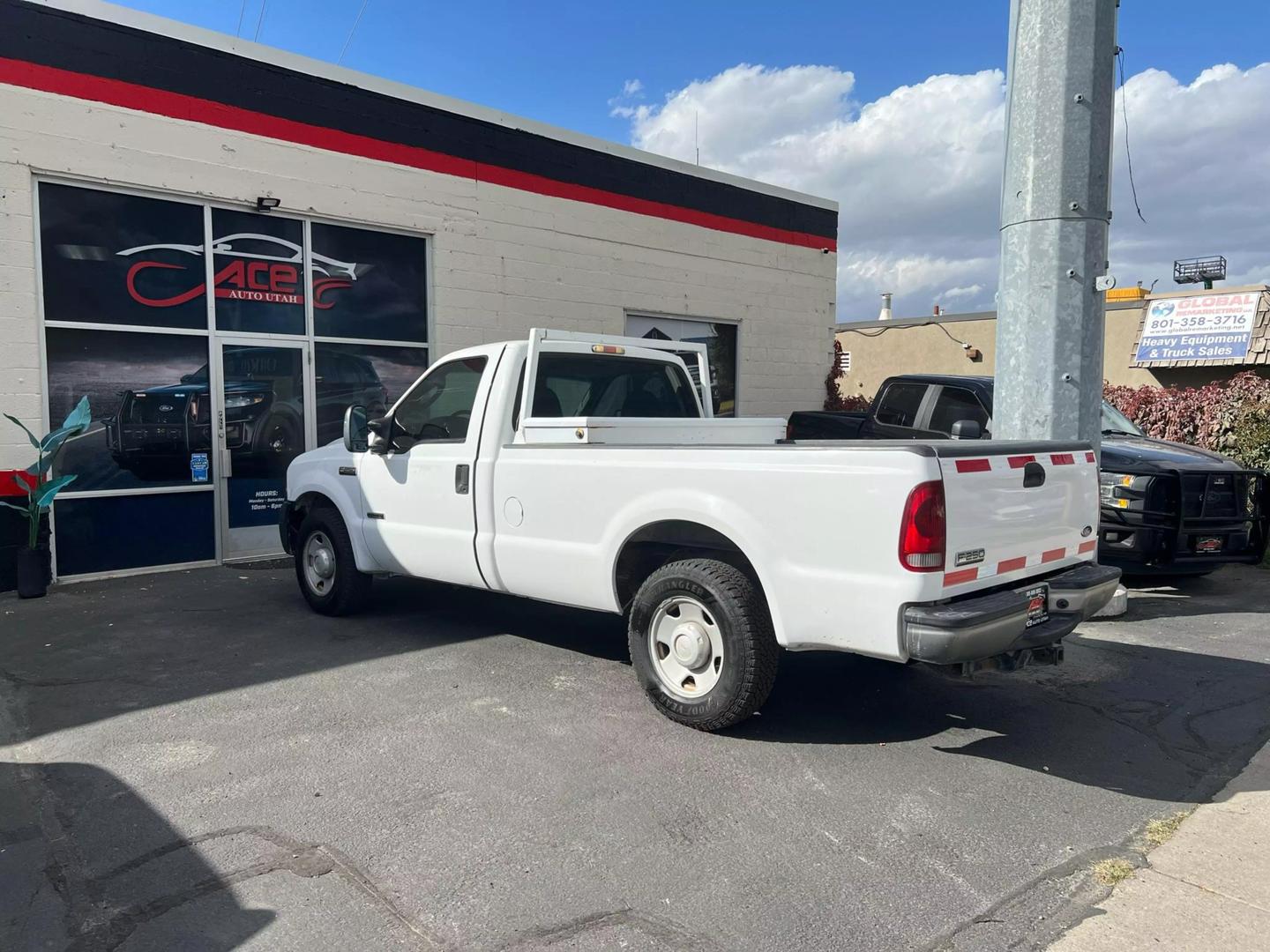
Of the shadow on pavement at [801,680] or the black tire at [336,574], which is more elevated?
the black tire at [336,574]

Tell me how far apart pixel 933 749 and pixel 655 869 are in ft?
5.85

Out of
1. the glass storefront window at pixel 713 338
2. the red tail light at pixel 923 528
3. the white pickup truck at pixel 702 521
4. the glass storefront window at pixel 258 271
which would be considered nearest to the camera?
→ the red tail light at pixel 923 528

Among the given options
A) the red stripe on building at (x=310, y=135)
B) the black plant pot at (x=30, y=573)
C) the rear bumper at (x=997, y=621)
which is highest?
the red stripe on building at (x=310, y=135)

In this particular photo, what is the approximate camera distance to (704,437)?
5.64 meters

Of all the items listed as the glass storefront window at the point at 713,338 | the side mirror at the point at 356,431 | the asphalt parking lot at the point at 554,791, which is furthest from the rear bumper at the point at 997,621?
the glass storefront window at the point at 713,338

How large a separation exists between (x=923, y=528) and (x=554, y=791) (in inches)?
74.8

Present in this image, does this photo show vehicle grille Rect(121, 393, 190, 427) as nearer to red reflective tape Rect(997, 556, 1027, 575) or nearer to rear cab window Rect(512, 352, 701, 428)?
rear cab window Rect(512, 352, 701, 428)

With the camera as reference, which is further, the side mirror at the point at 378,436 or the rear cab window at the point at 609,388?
the side mirror at the point at 378,436

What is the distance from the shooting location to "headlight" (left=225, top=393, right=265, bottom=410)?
9258mm

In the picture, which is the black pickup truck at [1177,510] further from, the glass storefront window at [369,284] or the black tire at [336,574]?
the glass storefront window at [369,284]

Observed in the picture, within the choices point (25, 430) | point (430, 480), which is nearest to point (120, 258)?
point (25, 430)

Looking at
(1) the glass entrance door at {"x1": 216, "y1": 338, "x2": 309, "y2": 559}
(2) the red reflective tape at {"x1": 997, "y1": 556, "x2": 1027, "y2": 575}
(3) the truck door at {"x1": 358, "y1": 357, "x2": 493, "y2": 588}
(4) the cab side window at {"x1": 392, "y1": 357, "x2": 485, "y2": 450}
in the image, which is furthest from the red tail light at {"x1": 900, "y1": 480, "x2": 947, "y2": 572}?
(1) the glass entrance door at {"x1": 216, "y1": 338, "x2": 309, "y2": 559}

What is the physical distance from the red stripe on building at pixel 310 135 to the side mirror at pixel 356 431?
168 inches

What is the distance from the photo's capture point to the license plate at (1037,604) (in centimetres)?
417
